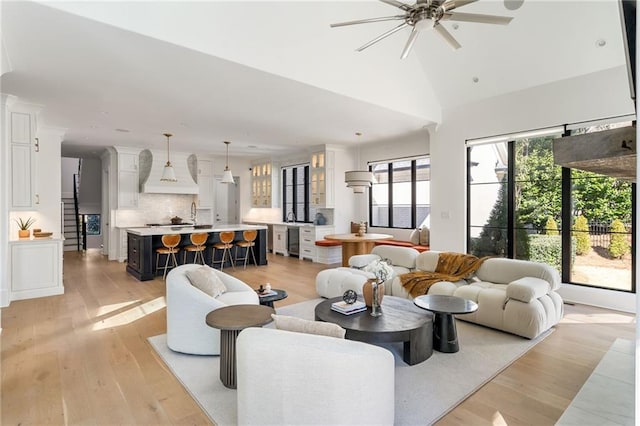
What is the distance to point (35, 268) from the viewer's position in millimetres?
5164

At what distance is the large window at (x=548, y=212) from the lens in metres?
4.73

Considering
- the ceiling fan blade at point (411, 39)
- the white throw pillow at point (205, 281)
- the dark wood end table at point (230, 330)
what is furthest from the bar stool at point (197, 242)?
the ceiling fan blade at point (411, 39)

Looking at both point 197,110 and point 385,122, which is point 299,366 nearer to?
point 197,110

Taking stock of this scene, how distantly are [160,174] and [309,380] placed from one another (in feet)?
28.8

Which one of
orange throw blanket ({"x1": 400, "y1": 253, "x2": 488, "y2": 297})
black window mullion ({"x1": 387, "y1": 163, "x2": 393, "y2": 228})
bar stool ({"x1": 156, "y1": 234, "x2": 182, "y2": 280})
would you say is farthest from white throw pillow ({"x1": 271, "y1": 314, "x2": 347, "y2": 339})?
black window mullion ({"x1": 387, "y1": 163, "x2": 393, "y2": 228})

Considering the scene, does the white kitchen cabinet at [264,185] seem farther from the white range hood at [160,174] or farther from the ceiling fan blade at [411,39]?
the ceiling fan blade at [411,39]

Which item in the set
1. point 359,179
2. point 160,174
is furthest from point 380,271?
point 160,174

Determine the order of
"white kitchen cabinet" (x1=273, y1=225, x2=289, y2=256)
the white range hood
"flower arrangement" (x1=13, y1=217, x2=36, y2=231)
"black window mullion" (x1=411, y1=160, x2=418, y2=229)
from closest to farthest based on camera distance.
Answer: "flower arrangement" (x1=13, y1=217, x2=36, y2=231)
"black window mullion" (x1=411, y1=160, x2=418, y2=229)
the white range hood
"white kitchen cabinet" (x1=273, y1=225, x2=289, y2=256)

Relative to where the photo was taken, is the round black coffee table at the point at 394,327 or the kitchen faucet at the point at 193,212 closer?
the round black coffee table at the point at 394,327

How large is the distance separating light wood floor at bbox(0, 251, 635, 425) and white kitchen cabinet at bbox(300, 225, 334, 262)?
137 inches

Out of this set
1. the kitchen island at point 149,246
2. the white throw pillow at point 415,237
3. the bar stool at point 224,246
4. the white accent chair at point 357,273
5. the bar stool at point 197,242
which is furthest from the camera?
the white throw pillow at point 415,237

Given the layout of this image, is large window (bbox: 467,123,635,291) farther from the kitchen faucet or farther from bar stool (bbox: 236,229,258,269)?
the kitchen faucet

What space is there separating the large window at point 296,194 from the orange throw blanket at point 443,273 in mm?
5413

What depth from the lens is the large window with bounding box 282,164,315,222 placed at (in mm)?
10086
